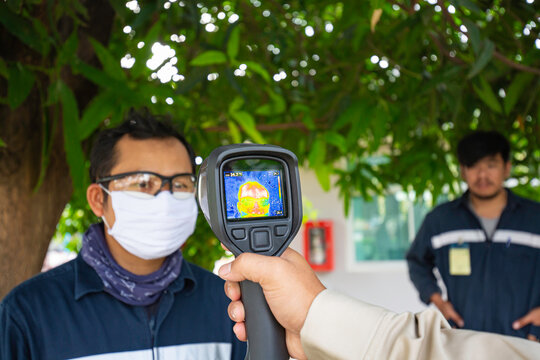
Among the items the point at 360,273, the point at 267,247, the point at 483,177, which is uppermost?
the point at 483,177

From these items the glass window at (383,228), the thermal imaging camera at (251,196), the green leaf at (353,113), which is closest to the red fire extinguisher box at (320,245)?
the glass window at (383,228)

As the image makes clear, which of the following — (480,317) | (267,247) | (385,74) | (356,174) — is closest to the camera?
(267,247)

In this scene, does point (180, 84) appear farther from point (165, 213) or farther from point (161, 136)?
point (165, 213)

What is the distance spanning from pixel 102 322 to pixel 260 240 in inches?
25.5

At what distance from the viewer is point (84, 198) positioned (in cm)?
139

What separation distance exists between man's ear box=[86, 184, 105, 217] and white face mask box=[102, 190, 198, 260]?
0.04 metres

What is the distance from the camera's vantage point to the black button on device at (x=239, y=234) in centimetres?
72

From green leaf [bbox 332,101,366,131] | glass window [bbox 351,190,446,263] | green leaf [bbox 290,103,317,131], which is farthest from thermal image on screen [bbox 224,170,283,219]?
glass window [bbox 351,190,446,263]

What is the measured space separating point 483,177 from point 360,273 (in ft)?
13.9

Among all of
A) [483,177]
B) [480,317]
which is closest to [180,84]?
[483,177]

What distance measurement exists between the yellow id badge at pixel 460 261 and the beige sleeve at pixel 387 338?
6.21ft

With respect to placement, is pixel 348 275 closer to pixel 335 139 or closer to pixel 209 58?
pixel 335 139

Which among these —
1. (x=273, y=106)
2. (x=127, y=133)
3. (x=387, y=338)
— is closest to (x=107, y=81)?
(x=127, y=133)

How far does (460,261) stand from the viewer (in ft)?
8.02
